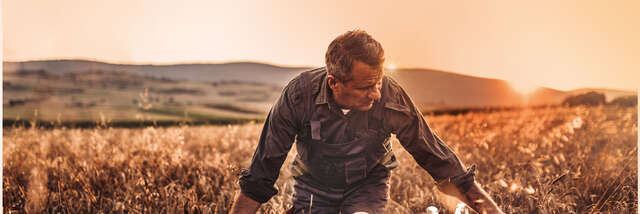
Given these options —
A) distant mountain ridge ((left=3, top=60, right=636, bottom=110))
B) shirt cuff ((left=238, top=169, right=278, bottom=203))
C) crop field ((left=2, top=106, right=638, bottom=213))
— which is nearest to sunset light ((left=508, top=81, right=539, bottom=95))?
distant mountain ridge ((left=3, top=60, right=636, bottom=110))

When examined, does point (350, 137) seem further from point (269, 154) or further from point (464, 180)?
point (464, 180)

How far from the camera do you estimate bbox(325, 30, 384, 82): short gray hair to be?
2.14 m

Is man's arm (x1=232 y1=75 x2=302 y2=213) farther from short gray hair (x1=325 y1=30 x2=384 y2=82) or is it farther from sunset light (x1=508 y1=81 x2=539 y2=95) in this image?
sunset light (x1=508 y1=81 x2=539 y2=95)

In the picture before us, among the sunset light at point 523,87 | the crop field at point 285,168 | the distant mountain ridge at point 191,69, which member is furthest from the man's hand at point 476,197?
the sunset light at point 523,87

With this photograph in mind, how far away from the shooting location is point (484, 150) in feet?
13.8

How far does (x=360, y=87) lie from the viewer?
7.18ft

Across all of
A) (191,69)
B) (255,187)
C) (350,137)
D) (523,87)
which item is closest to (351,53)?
(350,137)

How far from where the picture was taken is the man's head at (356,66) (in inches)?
84.5

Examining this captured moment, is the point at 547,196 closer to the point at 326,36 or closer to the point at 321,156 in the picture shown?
the point at 321,156

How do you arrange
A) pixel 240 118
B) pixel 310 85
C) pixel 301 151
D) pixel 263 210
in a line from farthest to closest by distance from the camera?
pixel 240 118 < pixel 263 210 < pixel 301 151 < pixel 310 85

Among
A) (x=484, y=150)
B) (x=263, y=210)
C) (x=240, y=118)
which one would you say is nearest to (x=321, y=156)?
(x=263, y=210)

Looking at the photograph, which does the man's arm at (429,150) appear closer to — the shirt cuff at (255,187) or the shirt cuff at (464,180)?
the shirt cuff at (464,180)

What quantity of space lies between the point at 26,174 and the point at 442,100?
11.2 ft

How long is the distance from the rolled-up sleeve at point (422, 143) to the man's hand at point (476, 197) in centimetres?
3
